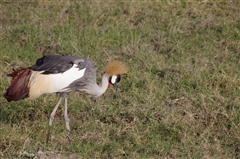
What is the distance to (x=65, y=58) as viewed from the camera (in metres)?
5.21

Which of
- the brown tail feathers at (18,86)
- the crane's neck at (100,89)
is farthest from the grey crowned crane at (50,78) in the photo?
the crane's neck at (100,89)

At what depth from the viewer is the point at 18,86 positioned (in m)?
5.07

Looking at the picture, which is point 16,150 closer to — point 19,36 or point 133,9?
point 19,36

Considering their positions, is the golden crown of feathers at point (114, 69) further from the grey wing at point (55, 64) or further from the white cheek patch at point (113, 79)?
the grey wing at point (55, 64)

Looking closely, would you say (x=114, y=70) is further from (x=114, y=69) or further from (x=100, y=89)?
(x=100, y=89)

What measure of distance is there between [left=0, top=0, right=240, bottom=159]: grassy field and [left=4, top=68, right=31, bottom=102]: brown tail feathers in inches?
11.5

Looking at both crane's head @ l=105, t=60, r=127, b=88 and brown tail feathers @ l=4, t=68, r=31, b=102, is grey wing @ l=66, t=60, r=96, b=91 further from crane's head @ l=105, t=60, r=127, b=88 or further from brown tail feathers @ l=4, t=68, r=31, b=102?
brown tail feathers @ l=4, t=68, r=31, b=102

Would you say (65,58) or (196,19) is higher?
(65,58)

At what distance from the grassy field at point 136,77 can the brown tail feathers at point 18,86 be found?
0.96 ft

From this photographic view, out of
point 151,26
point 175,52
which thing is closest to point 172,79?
point 175,52

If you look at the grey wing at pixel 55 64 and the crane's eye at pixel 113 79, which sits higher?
the grey wing at pixel 55 64

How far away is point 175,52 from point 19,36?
177 centimetres

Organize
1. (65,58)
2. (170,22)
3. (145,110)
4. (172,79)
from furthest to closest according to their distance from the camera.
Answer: (170,22)
(172,79)
(145,110)
(65,58)

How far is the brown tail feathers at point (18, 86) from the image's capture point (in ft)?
16.5
